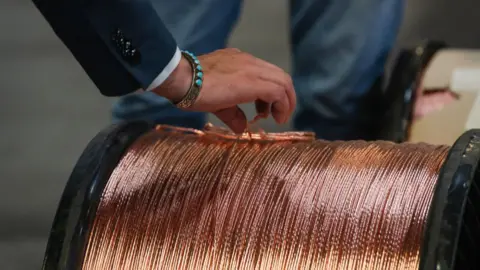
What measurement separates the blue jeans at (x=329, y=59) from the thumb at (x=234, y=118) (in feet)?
1.18

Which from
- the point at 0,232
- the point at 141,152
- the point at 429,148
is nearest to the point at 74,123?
the point at 0,232

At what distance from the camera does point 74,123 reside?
2.23 metres

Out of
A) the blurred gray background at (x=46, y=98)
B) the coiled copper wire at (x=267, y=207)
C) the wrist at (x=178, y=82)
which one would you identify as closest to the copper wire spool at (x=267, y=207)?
the coiled copper wire at (x=267, y=207)

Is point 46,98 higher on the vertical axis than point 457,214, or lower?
higher

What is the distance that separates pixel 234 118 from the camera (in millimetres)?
1015

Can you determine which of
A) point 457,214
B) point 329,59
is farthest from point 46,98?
point 457,214

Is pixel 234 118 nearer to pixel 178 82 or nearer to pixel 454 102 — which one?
pixel 178 82

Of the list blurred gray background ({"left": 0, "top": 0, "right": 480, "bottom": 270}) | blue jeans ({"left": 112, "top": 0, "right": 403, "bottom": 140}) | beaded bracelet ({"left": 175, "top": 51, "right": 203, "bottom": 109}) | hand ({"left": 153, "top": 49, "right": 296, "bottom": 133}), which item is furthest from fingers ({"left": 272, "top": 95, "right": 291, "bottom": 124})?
blurred gray background ({"left": 0, "top": 0, "right": 480, "bottom": 270})

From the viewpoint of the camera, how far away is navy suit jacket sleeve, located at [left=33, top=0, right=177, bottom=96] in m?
0.84

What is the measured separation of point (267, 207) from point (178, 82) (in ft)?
0.58

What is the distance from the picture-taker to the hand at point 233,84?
91cm

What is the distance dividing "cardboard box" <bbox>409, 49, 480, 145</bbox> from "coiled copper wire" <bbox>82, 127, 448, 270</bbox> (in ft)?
1.36

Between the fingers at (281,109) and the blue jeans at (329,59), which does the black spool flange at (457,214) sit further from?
the blue jeans at (329,59)

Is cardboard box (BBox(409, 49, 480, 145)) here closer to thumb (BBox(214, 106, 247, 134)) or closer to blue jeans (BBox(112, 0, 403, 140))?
blue jeans (BBox(112, 0, 403, 140))
